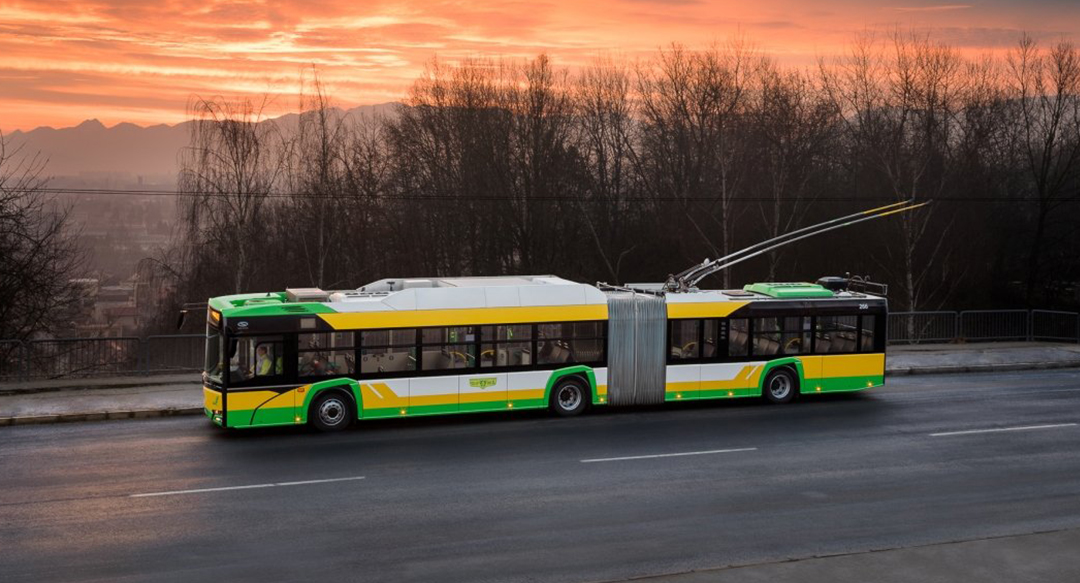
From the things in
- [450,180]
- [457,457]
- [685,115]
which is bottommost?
[457,457]

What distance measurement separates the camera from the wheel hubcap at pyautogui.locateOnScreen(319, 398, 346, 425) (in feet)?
69.1

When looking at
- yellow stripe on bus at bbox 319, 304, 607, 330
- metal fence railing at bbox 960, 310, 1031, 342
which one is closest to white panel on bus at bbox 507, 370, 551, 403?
yellow stripe on bus at bbox 319, 304, 607, 330

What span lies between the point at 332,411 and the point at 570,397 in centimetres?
508

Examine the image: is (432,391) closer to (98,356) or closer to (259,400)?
(259,400)

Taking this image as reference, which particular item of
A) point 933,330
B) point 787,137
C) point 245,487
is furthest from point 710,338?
point 787,137

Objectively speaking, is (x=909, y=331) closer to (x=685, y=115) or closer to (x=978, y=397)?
(x=978, y=397)

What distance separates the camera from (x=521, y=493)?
16328mm

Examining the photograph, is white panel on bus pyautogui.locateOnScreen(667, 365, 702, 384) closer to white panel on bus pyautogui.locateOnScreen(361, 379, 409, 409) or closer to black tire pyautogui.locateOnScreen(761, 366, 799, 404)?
black tire pyautogui.locateOnScreen(761, 366, 799, 404)

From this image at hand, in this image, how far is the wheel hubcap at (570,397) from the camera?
23.0 meters

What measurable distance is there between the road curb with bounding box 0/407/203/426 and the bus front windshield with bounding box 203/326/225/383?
217 centimetres

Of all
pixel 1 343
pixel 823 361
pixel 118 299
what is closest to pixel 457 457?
pixel 823 361

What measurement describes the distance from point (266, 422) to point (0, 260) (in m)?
15.5

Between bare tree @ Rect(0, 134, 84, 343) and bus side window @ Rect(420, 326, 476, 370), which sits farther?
bare tree @ Rect(0, 134, 84, 343)

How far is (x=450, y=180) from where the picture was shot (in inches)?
2021
